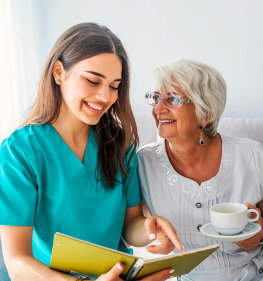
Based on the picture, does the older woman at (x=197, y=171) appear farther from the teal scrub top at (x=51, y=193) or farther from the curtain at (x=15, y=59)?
the curtain at (x=15, y=59)

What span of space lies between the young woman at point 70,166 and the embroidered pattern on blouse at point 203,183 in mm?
149

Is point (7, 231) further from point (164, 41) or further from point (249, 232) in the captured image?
point (164, 41)

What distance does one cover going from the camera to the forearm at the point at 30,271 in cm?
109

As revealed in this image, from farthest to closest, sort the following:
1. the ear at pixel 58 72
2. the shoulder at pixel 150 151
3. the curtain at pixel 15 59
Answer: the curtain at pixel 15 59 < the shoulder at pixel 150 151 < the ear at pixel 58 72

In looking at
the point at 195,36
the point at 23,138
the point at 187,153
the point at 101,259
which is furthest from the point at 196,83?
the point at 195,36

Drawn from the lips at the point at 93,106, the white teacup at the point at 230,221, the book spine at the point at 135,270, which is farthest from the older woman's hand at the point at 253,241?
the lips at the point at 93,106

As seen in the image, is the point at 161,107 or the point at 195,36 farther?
the point at 195,36

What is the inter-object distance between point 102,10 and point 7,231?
2.09 metres

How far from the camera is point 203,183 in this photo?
1473 mm

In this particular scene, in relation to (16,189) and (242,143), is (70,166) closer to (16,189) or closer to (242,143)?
(16,189)

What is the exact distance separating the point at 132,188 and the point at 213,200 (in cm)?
29

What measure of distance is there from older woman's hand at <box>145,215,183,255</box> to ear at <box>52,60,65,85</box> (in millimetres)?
518

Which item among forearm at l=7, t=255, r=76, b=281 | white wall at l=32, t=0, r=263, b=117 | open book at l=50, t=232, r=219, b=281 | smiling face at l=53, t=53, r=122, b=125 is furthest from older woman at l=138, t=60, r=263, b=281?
white wall at l=32, t=0, r=263, b=117

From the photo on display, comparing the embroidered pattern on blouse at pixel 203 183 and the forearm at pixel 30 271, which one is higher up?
the embroidered pattern on blouse at pixel 203 183
